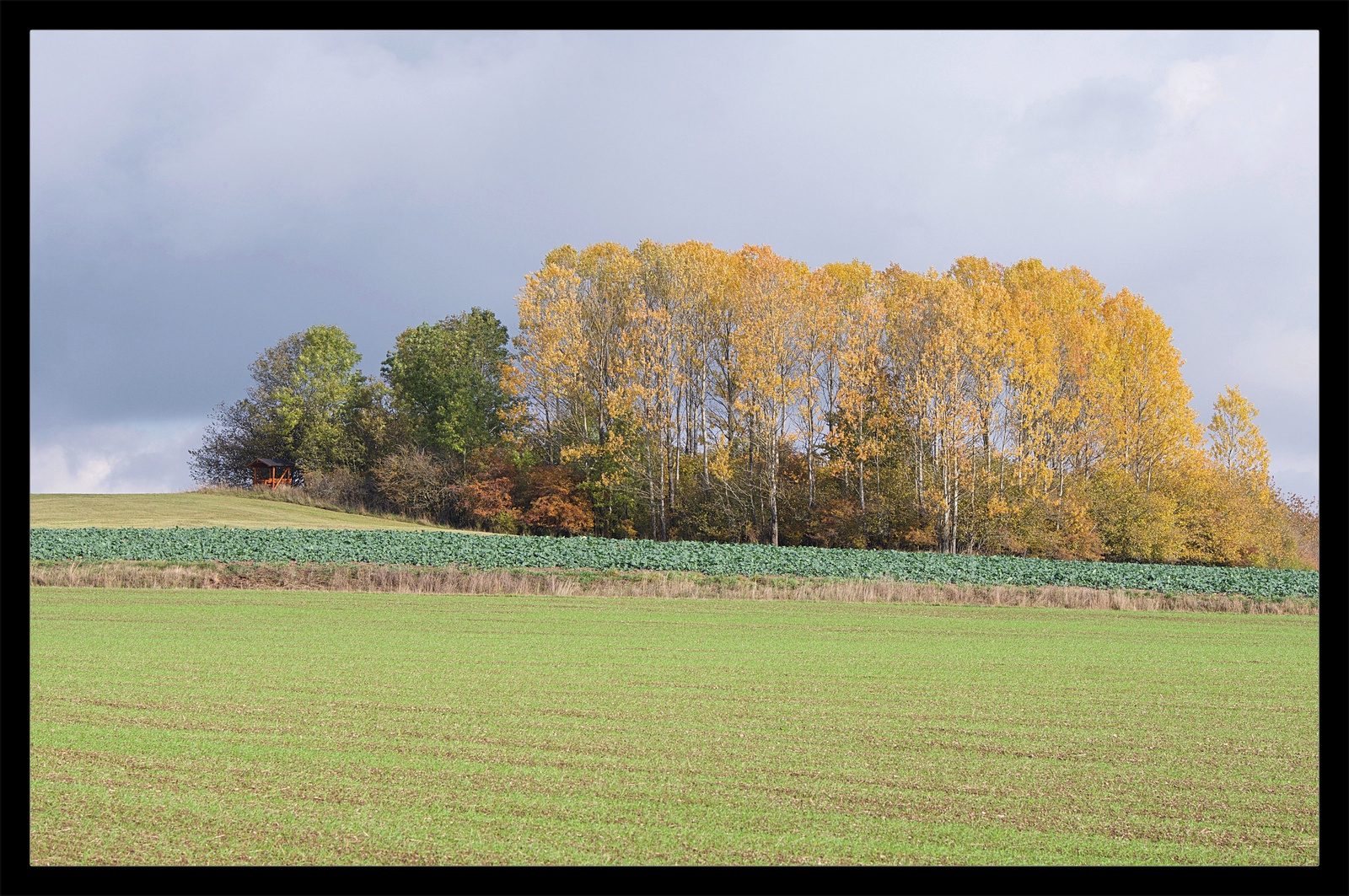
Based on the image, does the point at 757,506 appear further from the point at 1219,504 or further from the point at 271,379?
the point at 271,379

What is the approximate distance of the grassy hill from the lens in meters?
46.2

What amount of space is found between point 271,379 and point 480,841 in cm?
6129

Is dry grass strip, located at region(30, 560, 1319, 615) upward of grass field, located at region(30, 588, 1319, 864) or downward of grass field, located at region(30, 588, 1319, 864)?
downward

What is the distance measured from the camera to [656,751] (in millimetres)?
8484

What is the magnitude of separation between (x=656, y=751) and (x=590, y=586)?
70.3 ft

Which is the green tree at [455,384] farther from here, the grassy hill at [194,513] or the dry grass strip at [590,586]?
the dry grass strip at [590,586]

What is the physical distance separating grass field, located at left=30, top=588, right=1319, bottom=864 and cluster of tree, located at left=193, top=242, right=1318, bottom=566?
21.8 metres

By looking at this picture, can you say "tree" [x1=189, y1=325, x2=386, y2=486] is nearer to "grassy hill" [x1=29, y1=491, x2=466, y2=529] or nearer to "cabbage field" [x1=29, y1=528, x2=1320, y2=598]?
"grassy hill" [x1=29, y1=491, x2=466, y2=529]

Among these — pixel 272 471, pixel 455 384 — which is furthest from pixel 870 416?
pixel 272 471

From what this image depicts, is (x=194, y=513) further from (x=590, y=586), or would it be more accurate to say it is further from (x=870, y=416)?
(x=870, y=416)

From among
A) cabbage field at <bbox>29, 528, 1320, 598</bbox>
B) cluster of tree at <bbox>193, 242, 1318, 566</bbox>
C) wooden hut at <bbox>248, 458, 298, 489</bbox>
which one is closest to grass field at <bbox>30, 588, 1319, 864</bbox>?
cabbage field at <bbox>29, 528, 1320, 598</bbox>

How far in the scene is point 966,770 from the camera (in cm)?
797
